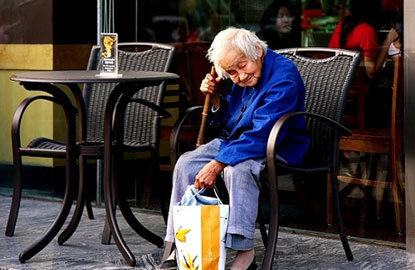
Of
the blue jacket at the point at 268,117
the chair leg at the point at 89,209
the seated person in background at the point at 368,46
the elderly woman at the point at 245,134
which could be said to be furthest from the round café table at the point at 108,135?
the seated person in background at the point at 368,46

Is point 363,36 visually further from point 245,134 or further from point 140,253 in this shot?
point 140,253

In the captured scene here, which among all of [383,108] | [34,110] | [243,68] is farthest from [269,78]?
[34,110]

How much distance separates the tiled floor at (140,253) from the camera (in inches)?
190

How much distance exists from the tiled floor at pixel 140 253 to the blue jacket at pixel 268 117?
610 mm

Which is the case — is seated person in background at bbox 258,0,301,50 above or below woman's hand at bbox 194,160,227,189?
above

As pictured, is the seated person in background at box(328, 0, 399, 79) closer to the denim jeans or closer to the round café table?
the round café table

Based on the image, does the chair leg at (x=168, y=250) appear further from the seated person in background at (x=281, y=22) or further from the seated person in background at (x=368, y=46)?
the seated person in background at (x=281, y=22)

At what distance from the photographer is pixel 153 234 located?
521 centimetres

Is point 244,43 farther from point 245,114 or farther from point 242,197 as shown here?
point 242,197

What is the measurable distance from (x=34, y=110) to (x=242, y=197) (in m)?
2.81

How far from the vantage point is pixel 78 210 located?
16.9 feet

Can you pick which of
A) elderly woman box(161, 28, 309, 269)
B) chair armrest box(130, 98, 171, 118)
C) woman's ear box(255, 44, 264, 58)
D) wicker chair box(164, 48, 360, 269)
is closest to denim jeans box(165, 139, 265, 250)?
elderly woman box(161, 28, 309, 269)

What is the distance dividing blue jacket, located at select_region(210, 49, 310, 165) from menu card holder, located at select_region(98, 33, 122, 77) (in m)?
0.67

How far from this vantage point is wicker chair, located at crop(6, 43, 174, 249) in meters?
5.16
